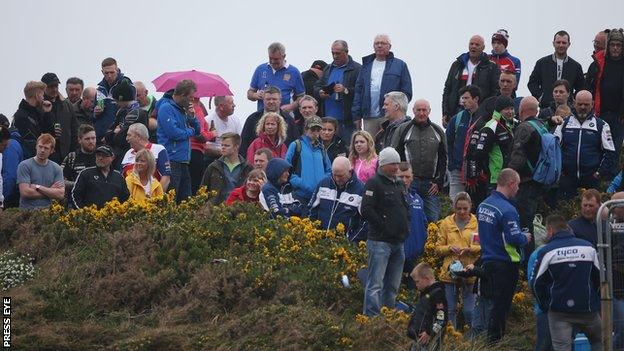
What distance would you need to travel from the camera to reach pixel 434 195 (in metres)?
23.2

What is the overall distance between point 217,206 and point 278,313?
13.0 feet

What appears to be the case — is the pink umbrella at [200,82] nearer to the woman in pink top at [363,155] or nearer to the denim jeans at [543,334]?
the woman in pink top at [363,155]

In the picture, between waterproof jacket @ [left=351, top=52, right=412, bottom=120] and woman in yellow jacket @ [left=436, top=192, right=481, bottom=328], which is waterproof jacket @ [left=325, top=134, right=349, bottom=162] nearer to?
waterproof jacket @ [left=351, top=52, right=412, bottom=120]

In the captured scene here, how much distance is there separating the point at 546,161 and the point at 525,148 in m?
0.39

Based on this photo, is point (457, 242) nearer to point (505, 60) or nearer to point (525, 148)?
point (525, 148)

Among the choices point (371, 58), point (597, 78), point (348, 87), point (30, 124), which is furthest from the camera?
point (348, 87)

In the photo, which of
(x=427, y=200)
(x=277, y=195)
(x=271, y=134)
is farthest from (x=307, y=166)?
(x=427, y=200)

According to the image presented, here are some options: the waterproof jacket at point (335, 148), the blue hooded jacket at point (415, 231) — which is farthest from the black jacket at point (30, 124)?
the blue hooded jacket at point (415, 231)

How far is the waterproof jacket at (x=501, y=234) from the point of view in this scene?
19.5m

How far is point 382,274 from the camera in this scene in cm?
2000

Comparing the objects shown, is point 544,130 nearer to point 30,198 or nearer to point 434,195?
point 434,195

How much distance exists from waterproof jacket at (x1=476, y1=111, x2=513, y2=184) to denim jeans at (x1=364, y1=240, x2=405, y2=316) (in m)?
3.31

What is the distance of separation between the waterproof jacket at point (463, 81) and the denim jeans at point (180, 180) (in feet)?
14.8

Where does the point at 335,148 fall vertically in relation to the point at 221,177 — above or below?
above
